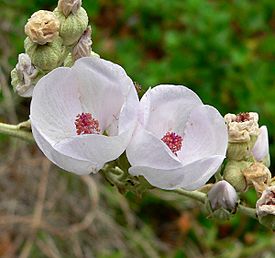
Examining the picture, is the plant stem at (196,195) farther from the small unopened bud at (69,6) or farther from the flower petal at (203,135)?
the small unopened bud at (69,6)

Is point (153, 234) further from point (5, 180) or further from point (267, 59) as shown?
point (267, 59)

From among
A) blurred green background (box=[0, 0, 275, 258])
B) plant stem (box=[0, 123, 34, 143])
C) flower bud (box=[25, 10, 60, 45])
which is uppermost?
flower bud (box=[25, 10, 60, 45])

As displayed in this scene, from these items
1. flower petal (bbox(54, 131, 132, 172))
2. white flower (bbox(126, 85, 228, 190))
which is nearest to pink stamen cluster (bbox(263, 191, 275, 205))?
white flower (bbox(126, 85, 228, 190))

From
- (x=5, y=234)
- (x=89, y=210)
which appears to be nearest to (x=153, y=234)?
(x=89, y=210)

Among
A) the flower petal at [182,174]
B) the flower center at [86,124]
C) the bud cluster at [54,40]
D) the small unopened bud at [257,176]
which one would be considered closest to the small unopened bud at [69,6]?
the bud cluster at [54,40]

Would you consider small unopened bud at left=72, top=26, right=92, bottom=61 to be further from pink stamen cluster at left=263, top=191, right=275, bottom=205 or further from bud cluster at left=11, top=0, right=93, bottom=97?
pink stamen cluster at left=263, top=191, right=275, bottom=205

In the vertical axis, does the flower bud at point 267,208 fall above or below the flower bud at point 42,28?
below
